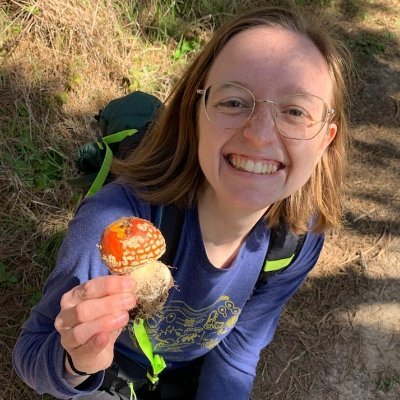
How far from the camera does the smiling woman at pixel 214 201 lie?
1.60 meters

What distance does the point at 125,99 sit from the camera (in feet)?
7.59

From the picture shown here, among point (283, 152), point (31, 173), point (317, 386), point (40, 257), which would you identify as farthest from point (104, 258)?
point (317, 386)

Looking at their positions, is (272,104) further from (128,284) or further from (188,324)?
(188,324)

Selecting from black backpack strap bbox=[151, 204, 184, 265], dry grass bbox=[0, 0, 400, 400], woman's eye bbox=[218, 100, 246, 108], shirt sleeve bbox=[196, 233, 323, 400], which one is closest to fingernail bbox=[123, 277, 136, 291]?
black backpack strap bbox=[151, 204, 184, 265]

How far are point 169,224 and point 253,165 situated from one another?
0.41 metres

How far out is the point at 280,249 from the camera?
2.07 m

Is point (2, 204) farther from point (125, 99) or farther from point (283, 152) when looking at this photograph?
point (283, 152)

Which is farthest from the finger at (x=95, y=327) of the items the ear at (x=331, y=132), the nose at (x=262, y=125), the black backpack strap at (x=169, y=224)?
the ear at (x=331, y=132)

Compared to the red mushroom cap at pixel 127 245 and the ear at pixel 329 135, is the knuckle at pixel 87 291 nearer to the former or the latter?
the red mushroom cap at pixel 127 245

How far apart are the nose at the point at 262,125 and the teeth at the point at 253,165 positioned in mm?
60

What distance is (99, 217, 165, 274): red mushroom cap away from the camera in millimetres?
1422

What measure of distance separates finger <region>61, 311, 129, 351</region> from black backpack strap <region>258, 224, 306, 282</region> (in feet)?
2.96

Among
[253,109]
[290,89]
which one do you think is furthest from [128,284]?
[290,89]

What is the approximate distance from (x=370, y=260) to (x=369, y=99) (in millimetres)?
1492
